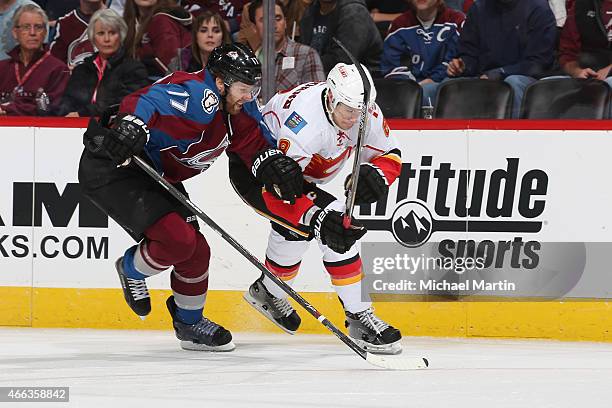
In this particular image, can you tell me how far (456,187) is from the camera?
19.4ft

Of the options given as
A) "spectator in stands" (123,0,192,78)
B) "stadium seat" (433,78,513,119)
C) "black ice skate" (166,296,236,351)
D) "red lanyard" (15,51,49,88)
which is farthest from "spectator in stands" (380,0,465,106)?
"red lanyard" (15,51,49,88)

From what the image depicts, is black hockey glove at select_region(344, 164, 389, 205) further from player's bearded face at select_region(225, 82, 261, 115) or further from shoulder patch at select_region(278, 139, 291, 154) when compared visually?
player's bearded face at select_region(225, 82, 261, 115)

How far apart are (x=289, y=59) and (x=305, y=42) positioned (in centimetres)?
15

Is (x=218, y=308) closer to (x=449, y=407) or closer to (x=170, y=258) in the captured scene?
(x=170, y=258)

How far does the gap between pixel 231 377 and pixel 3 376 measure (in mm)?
819

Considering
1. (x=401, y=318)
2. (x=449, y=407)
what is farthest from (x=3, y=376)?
(x=401, y=318)

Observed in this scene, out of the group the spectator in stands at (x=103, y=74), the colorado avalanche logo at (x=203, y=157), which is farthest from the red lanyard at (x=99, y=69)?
the colorado avalanche logo at (x=203, y=157)

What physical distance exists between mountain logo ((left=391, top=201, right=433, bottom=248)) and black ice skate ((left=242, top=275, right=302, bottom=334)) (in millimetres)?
766

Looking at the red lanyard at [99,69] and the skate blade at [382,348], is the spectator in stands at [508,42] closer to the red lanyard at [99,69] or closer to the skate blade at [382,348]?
the skate blade at [382,348]

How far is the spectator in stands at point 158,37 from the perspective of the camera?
20.4ft

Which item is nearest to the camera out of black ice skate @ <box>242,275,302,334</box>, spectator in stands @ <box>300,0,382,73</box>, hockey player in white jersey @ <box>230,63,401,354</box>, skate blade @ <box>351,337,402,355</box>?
hockey player in white jersey @ <box>230,63,401,354</box>

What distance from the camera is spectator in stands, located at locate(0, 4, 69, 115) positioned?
6.20 m

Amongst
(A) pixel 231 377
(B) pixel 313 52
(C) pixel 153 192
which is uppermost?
(B) pixel 313 52

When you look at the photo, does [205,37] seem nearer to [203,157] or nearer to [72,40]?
[72,40]
